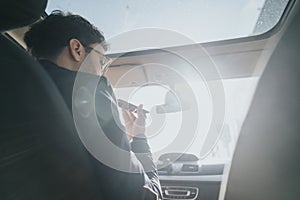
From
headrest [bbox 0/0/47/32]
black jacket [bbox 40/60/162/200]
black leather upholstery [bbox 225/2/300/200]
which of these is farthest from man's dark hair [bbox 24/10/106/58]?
black leather upholstery [bbox 225/2/300/200]

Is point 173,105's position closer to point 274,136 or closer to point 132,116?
point 132,116

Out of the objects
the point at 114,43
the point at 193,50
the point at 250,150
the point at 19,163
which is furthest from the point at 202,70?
Result: the point at 19,163

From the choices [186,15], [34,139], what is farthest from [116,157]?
[186,15]

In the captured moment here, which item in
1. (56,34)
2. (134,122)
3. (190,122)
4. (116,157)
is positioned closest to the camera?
(116,157)

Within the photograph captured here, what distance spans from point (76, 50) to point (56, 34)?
10 centimetres

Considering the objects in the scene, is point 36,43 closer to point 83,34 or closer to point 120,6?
point 83,34

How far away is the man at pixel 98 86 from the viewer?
0.62 m

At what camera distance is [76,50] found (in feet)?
2.85

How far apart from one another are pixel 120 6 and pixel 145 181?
3.26 ft

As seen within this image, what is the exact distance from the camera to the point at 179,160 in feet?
5.00

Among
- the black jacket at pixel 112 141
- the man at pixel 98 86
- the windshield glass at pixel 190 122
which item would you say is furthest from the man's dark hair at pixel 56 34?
the windshield glass at pixel 190 122

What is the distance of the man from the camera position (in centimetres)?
62

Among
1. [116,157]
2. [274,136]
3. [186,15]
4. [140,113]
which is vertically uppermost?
[186,15]

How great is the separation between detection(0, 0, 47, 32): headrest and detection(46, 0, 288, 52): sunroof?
61 centimetres
